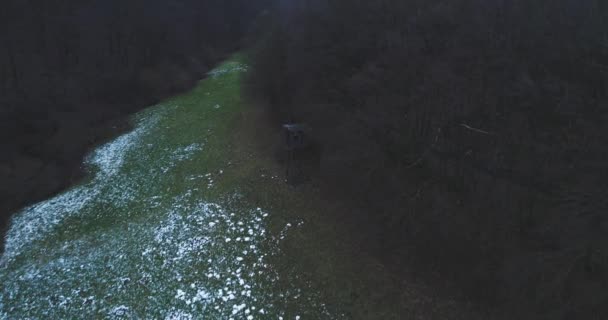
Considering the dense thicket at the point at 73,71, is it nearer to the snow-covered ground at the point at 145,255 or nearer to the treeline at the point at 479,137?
the snow-covered ground at the point at 145,255

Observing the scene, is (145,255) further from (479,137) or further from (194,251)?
(479,137)

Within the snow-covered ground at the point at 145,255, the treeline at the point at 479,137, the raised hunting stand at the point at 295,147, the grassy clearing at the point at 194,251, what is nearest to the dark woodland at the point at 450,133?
the treeline at the point at 479,137

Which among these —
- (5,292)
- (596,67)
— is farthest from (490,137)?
(5,292)

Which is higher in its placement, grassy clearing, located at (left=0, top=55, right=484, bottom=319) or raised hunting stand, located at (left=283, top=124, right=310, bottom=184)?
raised hunting stand, located at (left=283, top=124, right=310, bottom=184)

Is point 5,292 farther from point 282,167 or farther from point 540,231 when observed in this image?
point 540,231

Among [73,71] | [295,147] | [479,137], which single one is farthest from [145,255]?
[73,71]

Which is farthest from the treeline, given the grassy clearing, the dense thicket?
the dense thicket

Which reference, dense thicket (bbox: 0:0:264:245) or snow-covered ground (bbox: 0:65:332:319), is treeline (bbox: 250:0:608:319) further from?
dense thicket (bbox: 0:0:264:245)
